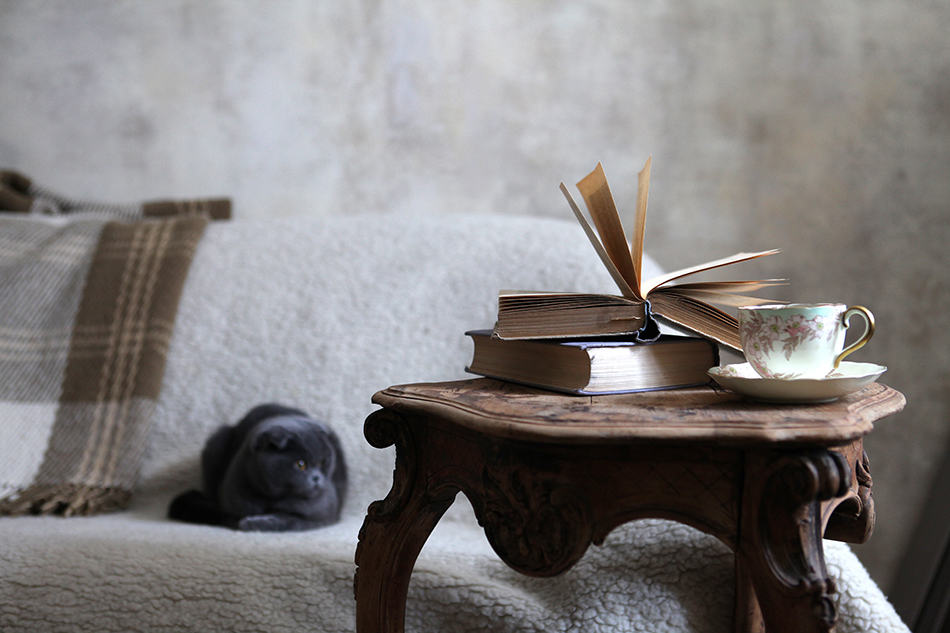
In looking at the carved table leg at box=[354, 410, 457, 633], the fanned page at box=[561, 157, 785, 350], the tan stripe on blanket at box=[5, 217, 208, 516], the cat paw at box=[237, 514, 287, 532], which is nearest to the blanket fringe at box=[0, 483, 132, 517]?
the tan stripe on blanket at box=[5, 217, 208, 516]

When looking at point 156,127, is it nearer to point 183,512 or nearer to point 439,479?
point 183,512

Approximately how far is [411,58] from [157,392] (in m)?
0.90

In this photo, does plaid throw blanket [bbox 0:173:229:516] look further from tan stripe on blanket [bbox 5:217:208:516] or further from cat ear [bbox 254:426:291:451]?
cat ear [bbox 254:426:291:451]

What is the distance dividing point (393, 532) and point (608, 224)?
367 millimetres

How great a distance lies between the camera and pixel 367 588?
0.72 m

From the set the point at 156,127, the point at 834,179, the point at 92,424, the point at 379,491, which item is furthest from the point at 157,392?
the point at 834,179

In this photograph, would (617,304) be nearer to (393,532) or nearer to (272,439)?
(393,532)

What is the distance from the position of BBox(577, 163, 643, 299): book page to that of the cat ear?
58cm

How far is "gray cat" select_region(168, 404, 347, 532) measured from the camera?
1073 millimetres

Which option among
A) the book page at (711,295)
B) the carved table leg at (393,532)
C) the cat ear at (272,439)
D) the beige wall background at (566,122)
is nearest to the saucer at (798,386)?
the book page at (711,295)

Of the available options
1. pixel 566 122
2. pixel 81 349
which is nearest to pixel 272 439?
pixel 81 349

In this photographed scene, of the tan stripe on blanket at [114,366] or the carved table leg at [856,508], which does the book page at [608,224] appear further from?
the tan stripe on blanket at [114,366]

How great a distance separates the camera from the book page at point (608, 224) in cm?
71

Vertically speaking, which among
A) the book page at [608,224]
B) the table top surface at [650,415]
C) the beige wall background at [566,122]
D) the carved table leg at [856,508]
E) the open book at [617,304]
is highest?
the beige wall background at [566,122]
